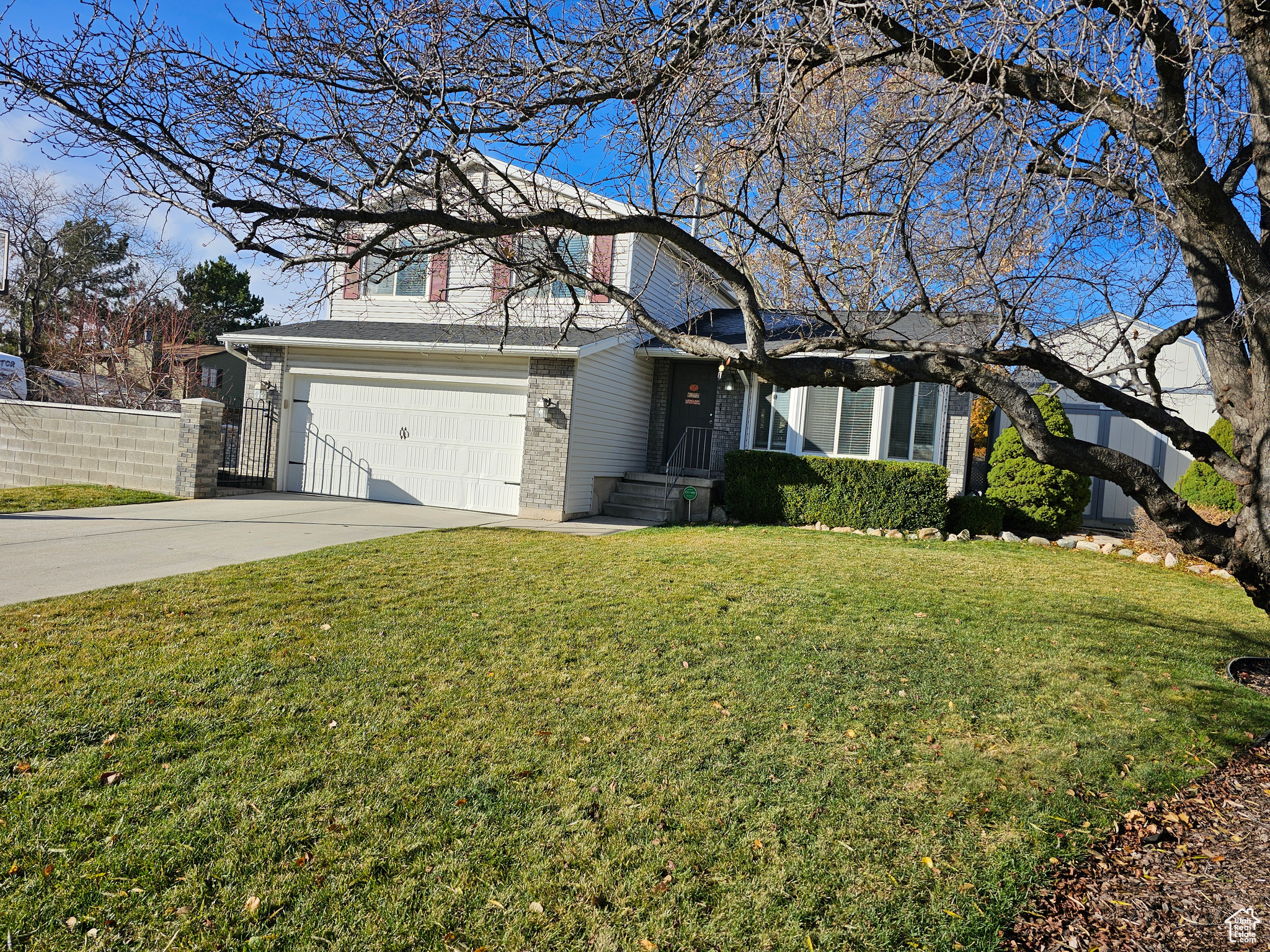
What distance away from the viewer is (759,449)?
13.7 metres

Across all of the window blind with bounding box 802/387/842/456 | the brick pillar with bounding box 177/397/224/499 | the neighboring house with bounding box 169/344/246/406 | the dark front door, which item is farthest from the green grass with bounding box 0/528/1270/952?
the neighboring house with bounding box 169/344/246/406

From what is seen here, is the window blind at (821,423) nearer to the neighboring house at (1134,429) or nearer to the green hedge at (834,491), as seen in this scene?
the green hedge at (834,491)

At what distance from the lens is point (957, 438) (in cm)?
1280

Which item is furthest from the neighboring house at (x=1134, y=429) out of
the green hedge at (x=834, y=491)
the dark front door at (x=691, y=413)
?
the dark front door at (x=691, y=413)

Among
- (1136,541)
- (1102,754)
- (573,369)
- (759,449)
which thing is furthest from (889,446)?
(1102,754)

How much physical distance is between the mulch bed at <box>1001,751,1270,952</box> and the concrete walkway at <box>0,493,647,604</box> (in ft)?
21.4

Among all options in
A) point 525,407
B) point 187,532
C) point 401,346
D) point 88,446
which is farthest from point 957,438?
point 88,446

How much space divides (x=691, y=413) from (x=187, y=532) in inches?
344

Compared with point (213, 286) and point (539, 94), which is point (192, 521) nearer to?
point (539, 94)

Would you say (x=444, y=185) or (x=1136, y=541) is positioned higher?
(x=444, y=185)

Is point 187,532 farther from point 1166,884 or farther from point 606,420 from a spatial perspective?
point 1166,884

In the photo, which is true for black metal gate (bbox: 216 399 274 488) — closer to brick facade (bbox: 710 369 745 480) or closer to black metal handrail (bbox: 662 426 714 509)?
black metal handrail (bbox: 662 426 714 509)

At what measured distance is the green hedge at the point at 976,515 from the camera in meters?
12.0

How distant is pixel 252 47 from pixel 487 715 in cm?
417
